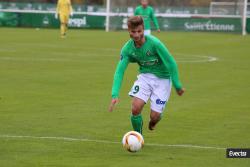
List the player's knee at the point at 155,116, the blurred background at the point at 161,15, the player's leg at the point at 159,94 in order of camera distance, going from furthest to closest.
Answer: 1. the blurred background at the point at 161,15
2. the player's knee at the point at 155,116
3. the player's leg at the point at 159,94

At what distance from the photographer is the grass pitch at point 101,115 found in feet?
33.7

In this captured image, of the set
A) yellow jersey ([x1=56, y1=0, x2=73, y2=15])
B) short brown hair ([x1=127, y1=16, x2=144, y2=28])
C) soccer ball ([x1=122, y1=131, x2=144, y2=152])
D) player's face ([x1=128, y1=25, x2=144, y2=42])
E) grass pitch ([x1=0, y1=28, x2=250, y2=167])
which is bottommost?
yellow jersey ([x1=56, y1=0, x2=73, y2=15])

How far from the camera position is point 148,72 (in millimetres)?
11227

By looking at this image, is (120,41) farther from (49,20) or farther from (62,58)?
(49,20)

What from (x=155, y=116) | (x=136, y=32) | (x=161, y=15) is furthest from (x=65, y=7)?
(x=136, y=32)

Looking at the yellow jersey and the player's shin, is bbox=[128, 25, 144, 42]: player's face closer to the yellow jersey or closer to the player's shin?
the player's shin

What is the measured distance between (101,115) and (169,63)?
382cm

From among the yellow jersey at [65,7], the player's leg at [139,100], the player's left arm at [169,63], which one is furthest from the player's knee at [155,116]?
the yellow jersey at [65,7]

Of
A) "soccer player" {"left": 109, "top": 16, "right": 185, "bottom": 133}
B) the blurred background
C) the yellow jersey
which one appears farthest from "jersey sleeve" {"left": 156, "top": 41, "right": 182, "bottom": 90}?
the blurred background

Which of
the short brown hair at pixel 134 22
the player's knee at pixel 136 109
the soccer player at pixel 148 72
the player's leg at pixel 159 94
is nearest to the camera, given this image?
the short brown hair at pixel 134 22

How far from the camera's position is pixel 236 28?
50188mm

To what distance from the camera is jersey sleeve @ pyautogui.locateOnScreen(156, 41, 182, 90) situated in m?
10.9

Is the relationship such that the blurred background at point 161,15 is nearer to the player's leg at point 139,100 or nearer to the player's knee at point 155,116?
the player's knee at point 155,116

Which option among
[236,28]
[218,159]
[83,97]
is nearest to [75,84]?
[83,97]
